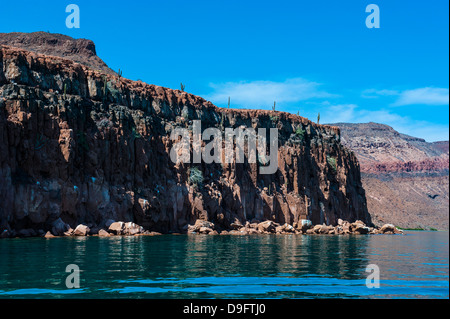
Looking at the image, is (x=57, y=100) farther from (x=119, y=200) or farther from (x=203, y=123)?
(x=203, y=123)

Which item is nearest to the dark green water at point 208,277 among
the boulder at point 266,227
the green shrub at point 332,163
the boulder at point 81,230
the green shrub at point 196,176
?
the boulder at point 81,230

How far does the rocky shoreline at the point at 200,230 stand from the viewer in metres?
59.1

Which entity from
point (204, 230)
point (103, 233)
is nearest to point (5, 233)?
point (103, 233)

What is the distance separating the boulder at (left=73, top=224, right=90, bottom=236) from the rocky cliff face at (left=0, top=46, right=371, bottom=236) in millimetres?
3768

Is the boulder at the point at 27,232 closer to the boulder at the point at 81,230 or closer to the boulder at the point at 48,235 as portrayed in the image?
the boulder at the point at 48,235

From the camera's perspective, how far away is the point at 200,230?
77.1 metres

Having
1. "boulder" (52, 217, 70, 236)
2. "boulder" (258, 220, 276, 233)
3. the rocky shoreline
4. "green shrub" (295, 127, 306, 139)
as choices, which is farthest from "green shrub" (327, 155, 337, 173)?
"boulder" (52, 217, 70, 236)

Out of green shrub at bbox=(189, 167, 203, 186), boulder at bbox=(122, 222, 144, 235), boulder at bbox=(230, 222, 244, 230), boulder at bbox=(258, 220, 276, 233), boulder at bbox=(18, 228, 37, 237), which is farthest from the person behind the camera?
boulder at bbox=(230, 222, 244, 230)

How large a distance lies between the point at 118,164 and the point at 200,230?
690 inches

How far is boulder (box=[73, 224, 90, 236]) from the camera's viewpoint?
6000cm

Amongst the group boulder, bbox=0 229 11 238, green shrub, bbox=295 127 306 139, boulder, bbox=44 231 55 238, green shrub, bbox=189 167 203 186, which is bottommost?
boulder, bbox=44 231 55 238

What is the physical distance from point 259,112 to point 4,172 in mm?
67675

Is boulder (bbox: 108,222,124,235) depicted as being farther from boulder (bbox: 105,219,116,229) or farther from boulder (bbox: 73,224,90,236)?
boulder (bbox: 73,224,90,236)

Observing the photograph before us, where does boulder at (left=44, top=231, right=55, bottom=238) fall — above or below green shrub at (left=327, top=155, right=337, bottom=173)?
below
